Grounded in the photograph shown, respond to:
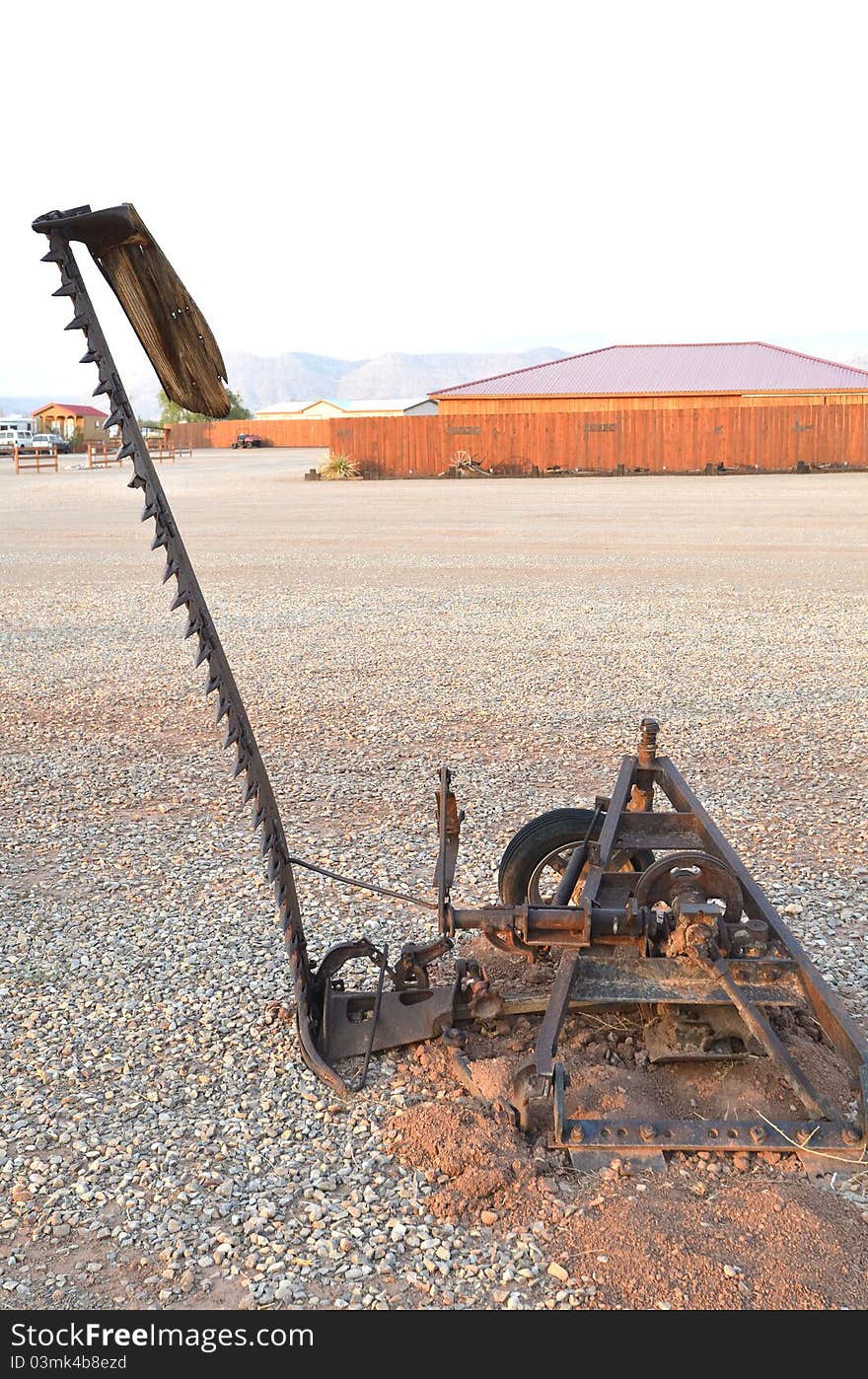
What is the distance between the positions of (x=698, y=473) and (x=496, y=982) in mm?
38187

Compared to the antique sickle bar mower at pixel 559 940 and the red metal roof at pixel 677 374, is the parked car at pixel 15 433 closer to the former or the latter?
the red metal roof at pixel 677 374

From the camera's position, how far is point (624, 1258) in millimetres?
2717

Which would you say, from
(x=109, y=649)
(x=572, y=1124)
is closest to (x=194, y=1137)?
(x=572, y=1124)

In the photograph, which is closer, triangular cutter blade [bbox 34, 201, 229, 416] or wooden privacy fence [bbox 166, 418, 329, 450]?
triangular cutter blade [bbox 34, 201, 229, 416]

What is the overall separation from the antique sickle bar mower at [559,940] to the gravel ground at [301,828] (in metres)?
0.21

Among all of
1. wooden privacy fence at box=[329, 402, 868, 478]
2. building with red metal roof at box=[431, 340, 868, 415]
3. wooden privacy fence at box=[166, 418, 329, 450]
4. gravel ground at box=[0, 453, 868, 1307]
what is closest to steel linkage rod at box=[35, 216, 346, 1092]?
gravel ground at box=[0, 453, 868, 1307]

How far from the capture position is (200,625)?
3.26m

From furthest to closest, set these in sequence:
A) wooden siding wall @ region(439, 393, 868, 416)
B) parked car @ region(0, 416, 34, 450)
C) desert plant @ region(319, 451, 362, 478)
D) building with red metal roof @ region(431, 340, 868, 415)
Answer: parked car @ region(0, 416, 34, 450), building with red metal roof @ region(431, 340, 868, 415), wooden siding wall @ region(439, 393, 868, 416), desert plant @ region(319, 451, 362, 478)

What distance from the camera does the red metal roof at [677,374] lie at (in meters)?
47.8

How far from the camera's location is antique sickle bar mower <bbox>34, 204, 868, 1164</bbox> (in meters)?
3.03

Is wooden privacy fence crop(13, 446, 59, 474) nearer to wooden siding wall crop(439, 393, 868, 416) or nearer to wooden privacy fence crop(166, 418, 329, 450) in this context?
wooden siding wall crop(439, 393, 868, 416)

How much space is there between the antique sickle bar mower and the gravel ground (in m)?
0.21

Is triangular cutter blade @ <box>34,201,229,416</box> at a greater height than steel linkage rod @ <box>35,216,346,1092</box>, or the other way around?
triangular cutter blade @ <box>34,201,229,416</box>
